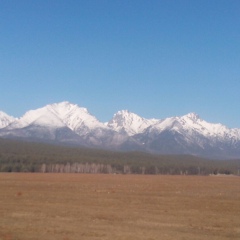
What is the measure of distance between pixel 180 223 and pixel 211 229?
239 cm

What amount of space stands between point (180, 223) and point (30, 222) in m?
8.17

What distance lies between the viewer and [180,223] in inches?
1080

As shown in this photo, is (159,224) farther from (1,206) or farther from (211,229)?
(1,206)

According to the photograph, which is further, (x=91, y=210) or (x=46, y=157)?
(x=46, y=157)

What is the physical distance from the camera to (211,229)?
2545cm

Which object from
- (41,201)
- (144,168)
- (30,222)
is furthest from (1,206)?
(144,168)

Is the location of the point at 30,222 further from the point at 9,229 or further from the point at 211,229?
the point at 211,229

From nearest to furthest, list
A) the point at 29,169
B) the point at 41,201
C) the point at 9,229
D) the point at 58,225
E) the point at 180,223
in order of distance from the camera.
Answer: the point at 9,229
the point at 58,225
the point at 180,223
the point at 41,201
the point at 29,169

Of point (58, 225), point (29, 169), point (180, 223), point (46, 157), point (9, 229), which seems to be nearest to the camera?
point (9, 229)

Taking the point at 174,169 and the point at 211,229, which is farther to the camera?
the point at 174,169

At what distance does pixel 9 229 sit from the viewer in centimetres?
2325

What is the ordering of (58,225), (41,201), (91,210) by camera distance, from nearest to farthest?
(58,225) → (91,210) → (41,201)

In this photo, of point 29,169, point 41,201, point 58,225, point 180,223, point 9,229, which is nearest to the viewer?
point 9,229

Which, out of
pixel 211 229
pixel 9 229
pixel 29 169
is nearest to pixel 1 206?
pixel 9 229
